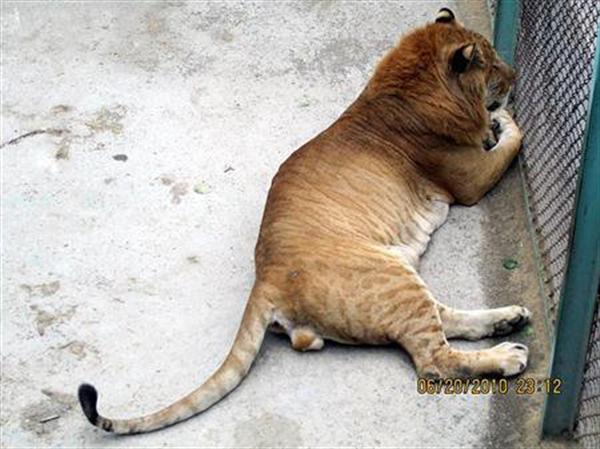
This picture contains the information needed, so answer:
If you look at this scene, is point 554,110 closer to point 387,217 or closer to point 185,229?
point 387,217

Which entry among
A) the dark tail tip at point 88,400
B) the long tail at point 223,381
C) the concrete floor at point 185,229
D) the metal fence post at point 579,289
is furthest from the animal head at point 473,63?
the dark tail tip at point 88,400

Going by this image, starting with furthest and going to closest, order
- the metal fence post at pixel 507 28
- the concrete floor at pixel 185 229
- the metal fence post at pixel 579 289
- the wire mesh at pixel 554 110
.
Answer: the metal fence post at pixel 507 28
the wire mesh at pixel 554 110
the concrete floor at pixel 185 229
the metal fence post at pixel 579 289

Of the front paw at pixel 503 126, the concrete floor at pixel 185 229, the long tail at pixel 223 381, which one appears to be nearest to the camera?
the long tail at pixel 223 381

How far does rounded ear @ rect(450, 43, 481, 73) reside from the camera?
5.29m

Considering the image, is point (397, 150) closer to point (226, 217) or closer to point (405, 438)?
point (226, 217)

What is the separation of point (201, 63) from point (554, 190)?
2231mm

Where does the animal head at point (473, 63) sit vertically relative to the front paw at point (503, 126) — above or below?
above

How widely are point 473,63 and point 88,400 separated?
2219 mm

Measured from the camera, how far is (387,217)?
5223 mm

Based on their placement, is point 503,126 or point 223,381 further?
point 503,126
